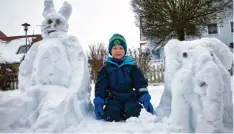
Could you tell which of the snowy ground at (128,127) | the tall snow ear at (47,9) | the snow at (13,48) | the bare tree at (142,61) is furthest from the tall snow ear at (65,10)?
the snow at (13,48)

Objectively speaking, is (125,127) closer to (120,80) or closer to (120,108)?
(120,108)

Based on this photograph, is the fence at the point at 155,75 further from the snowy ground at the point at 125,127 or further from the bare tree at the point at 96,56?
the snowy ground at the point at 125,127

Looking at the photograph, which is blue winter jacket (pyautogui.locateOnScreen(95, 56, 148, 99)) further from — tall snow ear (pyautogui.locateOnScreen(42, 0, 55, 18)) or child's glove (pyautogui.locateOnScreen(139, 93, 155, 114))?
tall snow ear (pyautogui.locateOnScreen(42, 0, 55, 18))

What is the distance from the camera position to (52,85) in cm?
250

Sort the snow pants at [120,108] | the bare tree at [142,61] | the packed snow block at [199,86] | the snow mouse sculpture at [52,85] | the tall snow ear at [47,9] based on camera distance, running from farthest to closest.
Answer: the bare tree at [142,61]
the tall snow ear at [47,9]
the snow pants at [120,108]
the snow mouse sculpture at [52,85]
the packed snow block at [199,86]

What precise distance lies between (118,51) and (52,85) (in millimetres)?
815

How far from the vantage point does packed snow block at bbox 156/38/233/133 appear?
1.66 metres

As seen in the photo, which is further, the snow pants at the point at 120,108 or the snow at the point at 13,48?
the snow at the point at 13,48

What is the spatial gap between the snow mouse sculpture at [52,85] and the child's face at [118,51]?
0.36 meters

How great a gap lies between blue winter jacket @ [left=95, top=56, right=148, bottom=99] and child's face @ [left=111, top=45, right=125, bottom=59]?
0.27 feet

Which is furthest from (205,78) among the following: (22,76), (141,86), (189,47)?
(22,76)

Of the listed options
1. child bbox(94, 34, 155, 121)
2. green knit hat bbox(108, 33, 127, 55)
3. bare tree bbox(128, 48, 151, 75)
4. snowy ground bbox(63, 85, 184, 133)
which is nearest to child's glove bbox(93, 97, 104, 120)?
child bbox(94, 34, 155, 121)

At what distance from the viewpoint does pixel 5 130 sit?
2035 mm

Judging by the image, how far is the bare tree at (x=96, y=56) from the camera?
9180 mm
